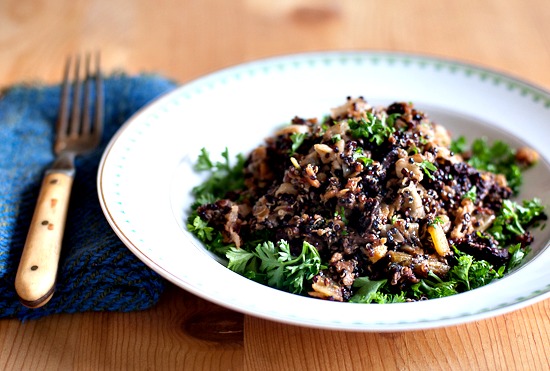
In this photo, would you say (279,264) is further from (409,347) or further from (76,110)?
(76,110)

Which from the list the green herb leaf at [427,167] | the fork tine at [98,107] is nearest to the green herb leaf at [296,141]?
the green herb leaf at [427,167]

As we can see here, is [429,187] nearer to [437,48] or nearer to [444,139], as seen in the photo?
[444,139]

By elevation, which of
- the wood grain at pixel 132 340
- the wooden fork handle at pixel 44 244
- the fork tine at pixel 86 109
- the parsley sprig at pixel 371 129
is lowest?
the wood grain at pixel 132 340

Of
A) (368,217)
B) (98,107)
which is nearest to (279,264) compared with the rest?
(368,217)

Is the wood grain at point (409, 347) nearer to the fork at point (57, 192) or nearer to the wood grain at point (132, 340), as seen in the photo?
the wood grain at point (132, 340)

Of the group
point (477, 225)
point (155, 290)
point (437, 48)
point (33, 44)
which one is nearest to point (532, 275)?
point (477, 225)
